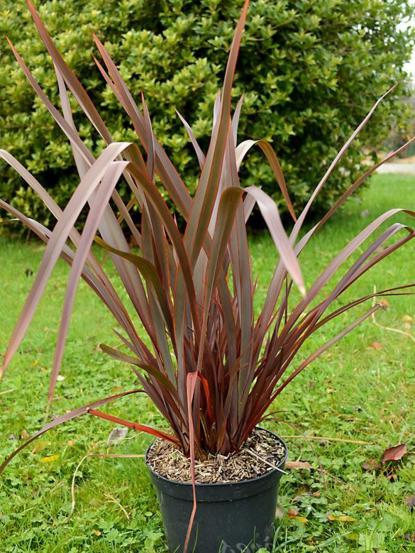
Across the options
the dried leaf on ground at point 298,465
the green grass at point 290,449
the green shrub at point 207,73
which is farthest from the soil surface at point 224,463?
the green shrub at point 207,73

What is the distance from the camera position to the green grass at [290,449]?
195 centimetres

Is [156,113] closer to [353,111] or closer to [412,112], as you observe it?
[353,111]

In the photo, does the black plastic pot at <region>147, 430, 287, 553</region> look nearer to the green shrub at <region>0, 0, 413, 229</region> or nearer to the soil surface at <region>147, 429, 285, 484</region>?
the soil surface at <region>147, 429, 285, 484</region>

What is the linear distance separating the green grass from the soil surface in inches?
9.5

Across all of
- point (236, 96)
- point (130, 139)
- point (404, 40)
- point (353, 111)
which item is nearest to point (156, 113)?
point (130, 139)

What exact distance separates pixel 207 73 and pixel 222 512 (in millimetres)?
4039

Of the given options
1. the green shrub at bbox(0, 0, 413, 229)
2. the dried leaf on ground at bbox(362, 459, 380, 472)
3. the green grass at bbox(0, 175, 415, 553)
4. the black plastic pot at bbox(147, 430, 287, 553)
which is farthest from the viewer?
the green shrub at bbox(0, 0, 413, 229)

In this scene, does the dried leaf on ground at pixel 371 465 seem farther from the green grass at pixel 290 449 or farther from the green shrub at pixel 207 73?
the green shrub at pixel 207 73

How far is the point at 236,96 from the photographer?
17.3ft

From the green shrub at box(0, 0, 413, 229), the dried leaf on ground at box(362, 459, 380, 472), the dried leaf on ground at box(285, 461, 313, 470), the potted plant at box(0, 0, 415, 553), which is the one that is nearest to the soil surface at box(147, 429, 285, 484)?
the potted plant at box(0, 0, 415, 553)

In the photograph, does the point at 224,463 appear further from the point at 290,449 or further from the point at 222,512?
the point at 290,449

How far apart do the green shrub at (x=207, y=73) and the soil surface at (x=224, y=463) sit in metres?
3.51

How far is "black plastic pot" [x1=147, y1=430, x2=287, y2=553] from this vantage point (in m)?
1.65

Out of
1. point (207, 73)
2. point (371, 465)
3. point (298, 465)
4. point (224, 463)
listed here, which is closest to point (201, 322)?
point (224, 463)
